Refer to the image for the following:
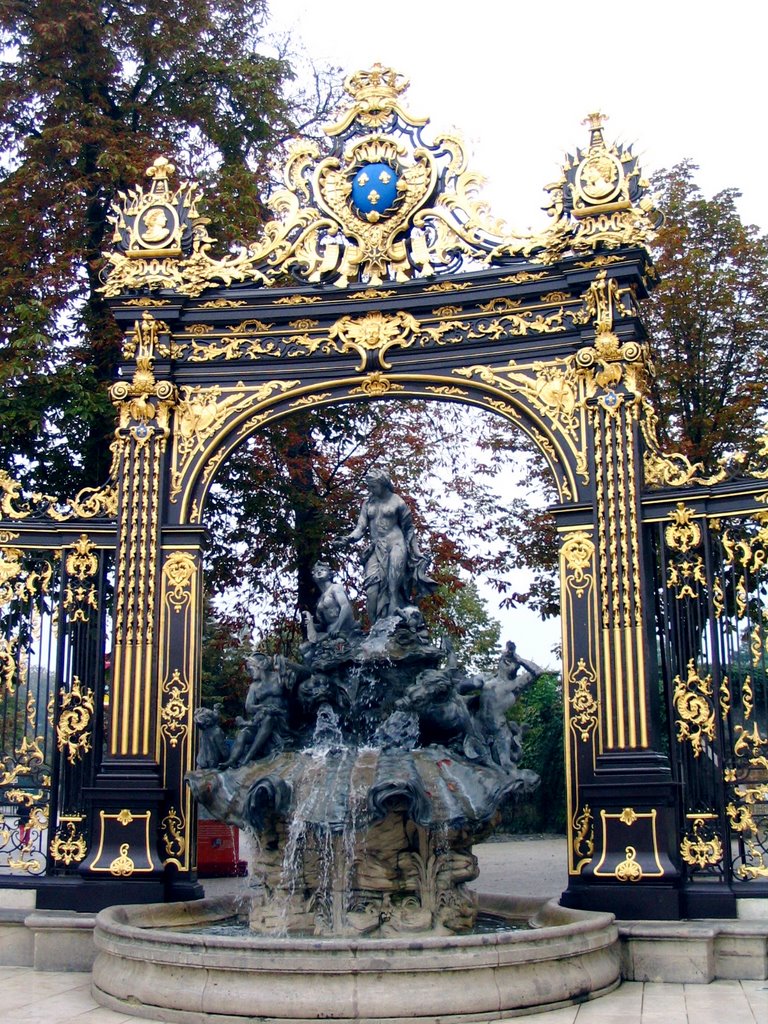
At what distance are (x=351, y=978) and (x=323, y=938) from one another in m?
1.70

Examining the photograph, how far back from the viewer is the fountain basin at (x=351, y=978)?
24.9 feet

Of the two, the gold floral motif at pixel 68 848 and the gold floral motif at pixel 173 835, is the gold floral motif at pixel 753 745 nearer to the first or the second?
the gold floral motif at pixel 173 835

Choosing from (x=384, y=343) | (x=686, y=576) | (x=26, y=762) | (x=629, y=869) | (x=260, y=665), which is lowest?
(x=629, y=869)

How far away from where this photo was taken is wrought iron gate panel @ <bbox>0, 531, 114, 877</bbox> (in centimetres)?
1123

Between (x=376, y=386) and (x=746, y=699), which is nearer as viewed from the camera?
(x=746, y=699)

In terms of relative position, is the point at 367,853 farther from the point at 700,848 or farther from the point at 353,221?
the point at 353,221

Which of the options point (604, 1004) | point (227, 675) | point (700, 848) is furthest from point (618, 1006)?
point (227, 675)

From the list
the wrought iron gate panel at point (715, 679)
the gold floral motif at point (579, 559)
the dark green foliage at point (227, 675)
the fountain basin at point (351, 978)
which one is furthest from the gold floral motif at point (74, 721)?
the wrought iron gate panel at point (715, 679)

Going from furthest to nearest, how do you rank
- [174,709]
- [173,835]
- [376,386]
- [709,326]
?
[709,326]
[376,386]
[174,709]
[173,835]

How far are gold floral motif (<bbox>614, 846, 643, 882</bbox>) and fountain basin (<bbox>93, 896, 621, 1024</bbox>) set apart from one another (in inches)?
62.0

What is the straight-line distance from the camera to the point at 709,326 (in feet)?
Result: 58.1

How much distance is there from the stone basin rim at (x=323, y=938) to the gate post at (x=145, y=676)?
0.38m

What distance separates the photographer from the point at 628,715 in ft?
33.8

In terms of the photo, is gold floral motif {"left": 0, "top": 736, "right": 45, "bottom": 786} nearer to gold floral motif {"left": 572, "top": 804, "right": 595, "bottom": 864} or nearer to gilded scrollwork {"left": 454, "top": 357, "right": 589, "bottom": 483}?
gold floral motif {"left": 572, "top": 804, "right": 595, "bottom": 864}
